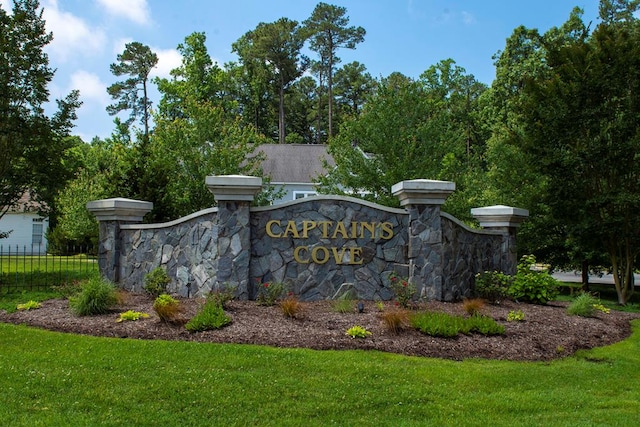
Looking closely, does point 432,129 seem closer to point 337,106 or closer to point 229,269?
point 229,269

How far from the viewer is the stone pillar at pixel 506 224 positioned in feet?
41.6

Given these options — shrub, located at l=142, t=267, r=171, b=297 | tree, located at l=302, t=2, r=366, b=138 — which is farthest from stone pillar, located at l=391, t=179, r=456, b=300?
tree, located at l=302, t=2, r=366, b=138

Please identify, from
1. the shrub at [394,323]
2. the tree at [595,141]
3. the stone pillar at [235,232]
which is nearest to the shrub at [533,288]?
the tree at [595,141]

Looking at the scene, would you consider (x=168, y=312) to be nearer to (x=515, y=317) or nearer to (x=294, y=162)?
(x=515, y=317)

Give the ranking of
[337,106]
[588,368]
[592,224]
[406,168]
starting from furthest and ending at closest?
[337,106] → [406,168] → [592,224] → [588,368]

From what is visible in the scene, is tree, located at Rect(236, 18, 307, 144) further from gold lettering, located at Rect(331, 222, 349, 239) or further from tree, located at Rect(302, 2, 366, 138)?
gold lettering, located at Rect(331, 222, 349, 239)

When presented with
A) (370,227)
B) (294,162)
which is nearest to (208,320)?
(370,227)

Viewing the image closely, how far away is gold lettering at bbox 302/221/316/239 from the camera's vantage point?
10.5 m

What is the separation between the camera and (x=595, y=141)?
45.2 ft

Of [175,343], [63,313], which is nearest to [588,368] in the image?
[175,343]

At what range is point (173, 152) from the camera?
18.9 metres

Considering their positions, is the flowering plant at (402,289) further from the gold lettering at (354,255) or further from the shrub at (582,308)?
the shrub at (582,308)

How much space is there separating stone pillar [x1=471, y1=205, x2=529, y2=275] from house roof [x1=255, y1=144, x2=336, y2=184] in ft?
57.9

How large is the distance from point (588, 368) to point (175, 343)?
16.4ft
